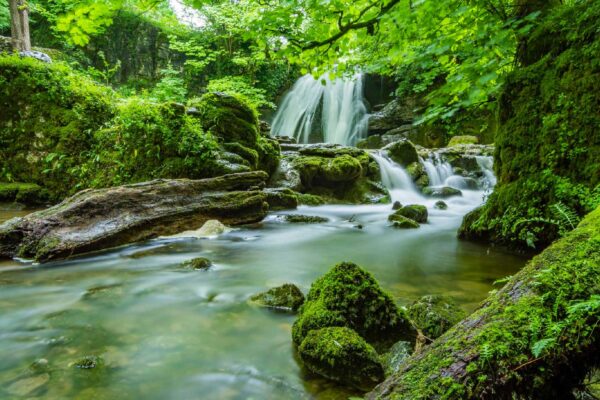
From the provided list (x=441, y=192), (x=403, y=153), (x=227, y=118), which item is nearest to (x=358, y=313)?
(x=227, y=118)

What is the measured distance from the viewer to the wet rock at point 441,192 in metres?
11.8

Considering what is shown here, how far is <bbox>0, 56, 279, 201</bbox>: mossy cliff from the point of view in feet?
26.5

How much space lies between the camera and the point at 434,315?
2586 millimetres

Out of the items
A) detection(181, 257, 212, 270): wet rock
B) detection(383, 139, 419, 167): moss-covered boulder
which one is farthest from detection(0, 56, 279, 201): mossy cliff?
detection(383, 139, 419, 167): moss-covered boulder

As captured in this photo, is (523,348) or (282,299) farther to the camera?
(282,299)

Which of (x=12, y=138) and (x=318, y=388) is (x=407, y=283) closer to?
(x=318, y=388)

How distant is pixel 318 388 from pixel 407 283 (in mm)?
2357

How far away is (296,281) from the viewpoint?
4367 mm

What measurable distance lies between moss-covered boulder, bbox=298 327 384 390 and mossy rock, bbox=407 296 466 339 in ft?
1.86

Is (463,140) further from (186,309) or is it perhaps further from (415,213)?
(186,309)

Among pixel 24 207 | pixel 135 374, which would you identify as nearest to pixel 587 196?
pixel 135 374

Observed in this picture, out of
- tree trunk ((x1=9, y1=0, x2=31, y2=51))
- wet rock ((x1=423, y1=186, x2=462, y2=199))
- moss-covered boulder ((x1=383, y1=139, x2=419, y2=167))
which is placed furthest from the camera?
tree trunk ((x1=9, y1=0, x2=31, y2=51))

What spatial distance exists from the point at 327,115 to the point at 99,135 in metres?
15.2

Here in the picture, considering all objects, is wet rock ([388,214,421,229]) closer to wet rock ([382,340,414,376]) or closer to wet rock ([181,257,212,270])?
wet rock ([181,257,212,270])
